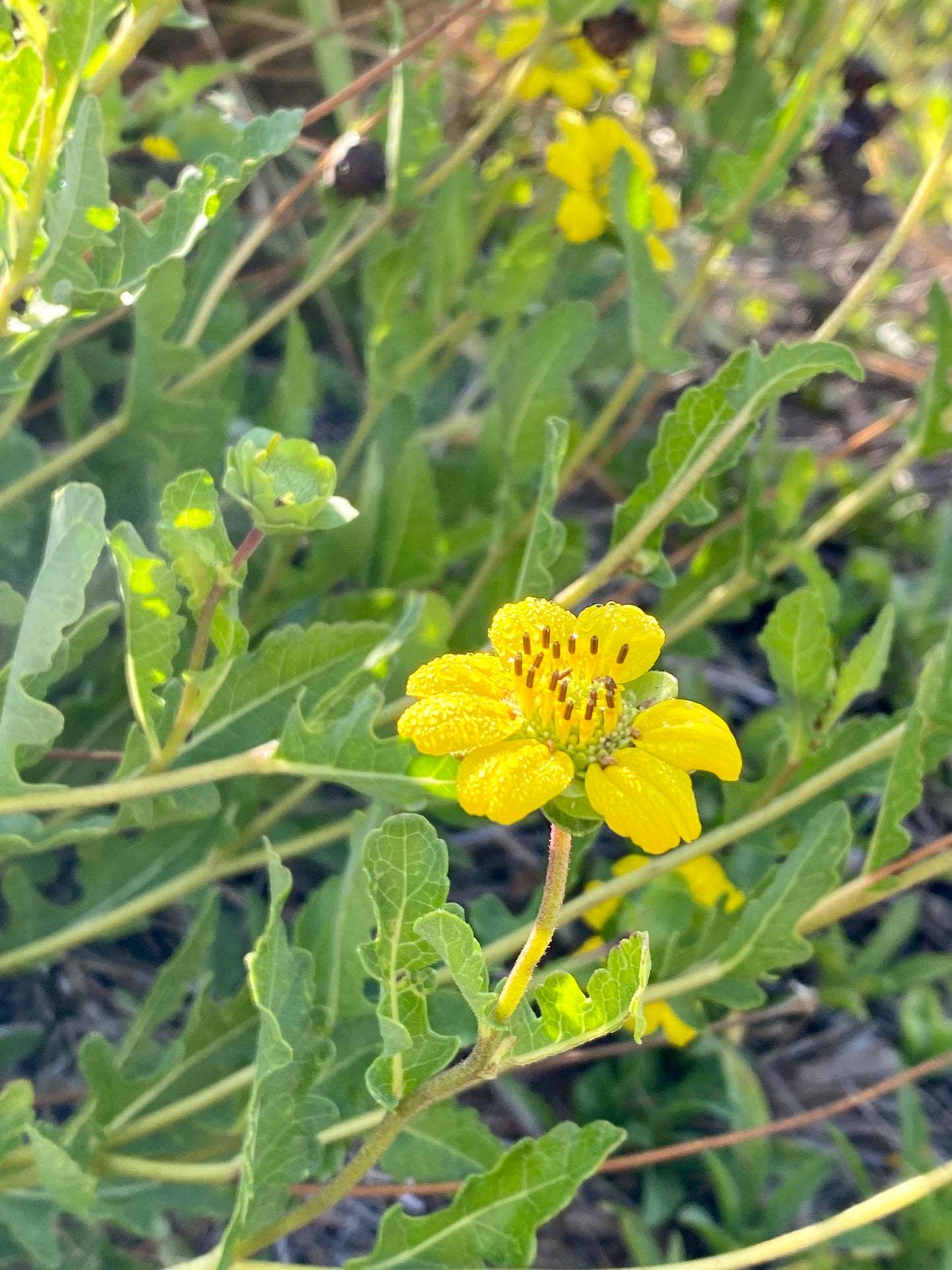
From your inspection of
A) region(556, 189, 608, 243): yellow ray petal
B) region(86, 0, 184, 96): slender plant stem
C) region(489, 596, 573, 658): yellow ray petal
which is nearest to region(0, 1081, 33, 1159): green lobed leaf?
region(489, 596, 573, 658): yellow ray petal

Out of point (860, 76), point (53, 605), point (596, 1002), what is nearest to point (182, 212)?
point (53, 605)

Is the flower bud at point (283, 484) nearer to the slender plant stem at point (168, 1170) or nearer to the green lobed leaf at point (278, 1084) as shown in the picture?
the green lobed leaf at point (278, 1084)

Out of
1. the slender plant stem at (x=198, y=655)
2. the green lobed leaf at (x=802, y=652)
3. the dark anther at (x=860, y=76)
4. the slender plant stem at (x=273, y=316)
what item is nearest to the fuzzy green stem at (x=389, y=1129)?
the slender plant stem at (x=198, y=655)

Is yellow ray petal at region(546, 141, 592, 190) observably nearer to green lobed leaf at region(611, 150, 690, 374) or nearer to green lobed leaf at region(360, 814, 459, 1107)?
green lobed leaf at region(611, 150, 690, 374)

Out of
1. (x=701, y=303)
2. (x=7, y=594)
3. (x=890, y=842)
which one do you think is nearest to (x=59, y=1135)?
(x=7, y=594)

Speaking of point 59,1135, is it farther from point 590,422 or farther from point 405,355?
point 590,422

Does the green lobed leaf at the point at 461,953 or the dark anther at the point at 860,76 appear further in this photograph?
the dark anther at the point at 860,76
